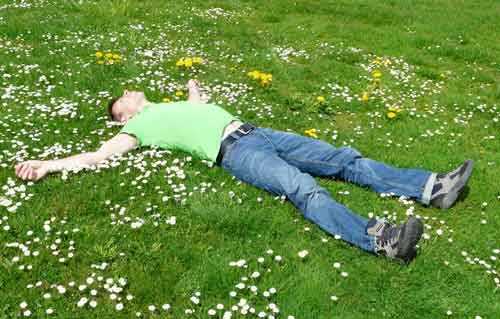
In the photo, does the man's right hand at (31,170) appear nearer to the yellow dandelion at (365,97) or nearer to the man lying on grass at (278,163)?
the man lying on grass at (278,163)

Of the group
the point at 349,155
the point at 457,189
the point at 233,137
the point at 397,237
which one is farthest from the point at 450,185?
the point at 233,137

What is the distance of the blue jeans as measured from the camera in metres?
5.89

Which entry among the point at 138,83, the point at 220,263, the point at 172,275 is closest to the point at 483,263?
the point at 220,263

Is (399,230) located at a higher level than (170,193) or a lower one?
higher

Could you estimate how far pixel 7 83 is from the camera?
385 inches

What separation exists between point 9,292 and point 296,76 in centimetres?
810

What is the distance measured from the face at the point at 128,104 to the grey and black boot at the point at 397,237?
13.7ft

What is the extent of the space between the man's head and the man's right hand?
1736 mm

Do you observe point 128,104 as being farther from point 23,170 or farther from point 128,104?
point 23,170

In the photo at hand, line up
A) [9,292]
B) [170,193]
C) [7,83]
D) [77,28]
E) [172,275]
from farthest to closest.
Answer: [77,28], [7,83], [170,193], [172,275], [9,292]

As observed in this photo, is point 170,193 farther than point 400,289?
Yes

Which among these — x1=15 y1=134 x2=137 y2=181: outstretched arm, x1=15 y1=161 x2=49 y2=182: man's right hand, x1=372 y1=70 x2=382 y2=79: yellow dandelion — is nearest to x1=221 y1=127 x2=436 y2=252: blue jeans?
x1=15 y1=134 x2=137 y2=181: outstretched arm

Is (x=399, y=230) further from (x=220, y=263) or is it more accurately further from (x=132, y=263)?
(x=132, y=263)

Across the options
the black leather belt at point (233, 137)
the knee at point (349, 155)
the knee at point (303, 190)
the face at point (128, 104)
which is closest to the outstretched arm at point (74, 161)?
the face at point (128, 104)
